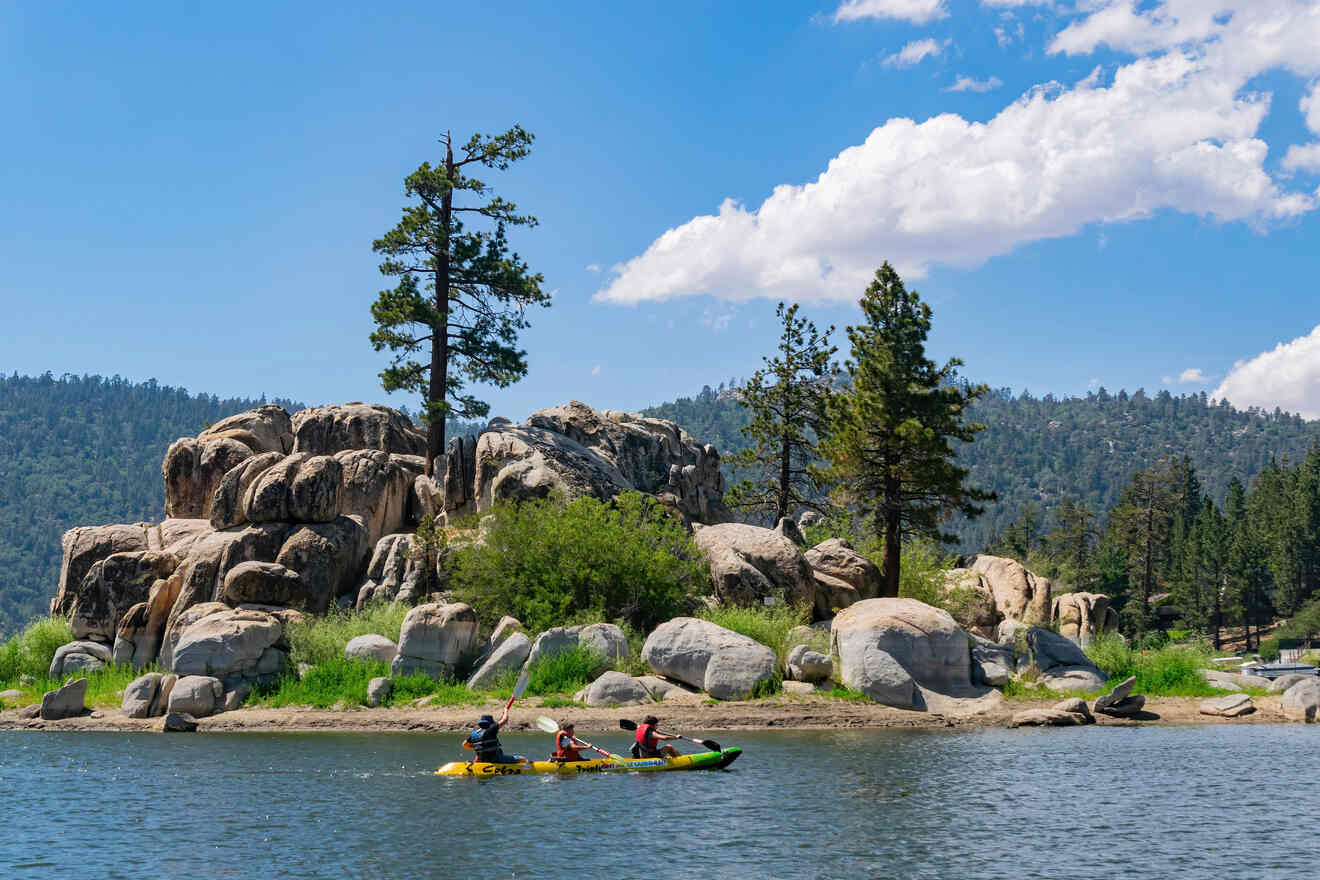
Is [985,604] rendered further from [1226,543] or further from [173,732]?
[1226,543]

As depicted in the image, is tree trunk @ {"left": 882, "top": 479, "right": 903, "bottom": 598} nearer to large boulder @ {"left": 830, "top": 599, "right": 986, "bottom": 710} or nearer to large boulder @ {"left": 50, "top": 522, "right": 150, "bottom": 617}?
large boulder @ {"left": 830, "top": 599, "right": 986, "bottom": 710}

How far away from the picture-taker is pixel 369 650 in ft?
138

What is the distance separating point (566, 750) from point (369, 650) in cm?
1412

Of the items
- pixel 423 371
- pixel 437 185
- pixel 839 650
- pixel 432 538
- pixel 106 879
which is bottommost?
pixel 106 879

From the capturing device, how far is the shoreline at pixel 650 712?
37.8 meters

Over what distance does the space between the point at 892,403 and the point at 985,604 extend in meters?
11.9

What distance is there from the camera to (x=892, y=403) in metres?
47.6

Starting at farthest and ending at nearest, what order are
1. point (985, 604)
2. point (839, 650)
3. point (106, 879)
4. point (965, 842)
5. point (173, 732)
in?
point (985, 604) → point (839, 650) → point (173, 732) → point (965, 842) → point (106, 879)

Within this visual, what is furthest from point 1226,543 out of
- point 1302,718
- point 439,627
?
point 439,627

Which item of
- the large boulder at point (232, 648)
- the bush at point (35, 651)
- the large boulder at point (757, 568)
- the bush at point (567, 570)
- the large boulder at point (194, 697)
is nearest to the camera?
the large boulder at point (194, 697)

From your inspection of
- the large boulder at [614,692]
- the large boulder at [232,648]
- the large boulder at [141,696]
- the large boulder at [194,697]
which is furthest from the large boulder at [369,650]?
Answer: the large boulder at [614,692]

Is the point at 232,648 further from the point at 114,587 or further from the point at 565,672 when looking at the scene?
the point at 565,672

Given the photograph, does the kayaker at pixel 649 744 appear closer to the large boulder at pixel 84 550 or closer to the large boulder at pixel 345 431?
the large boulder at pixel 84 550

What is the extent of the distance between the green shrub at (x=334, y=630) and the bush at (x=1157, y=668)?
89.9 feet
